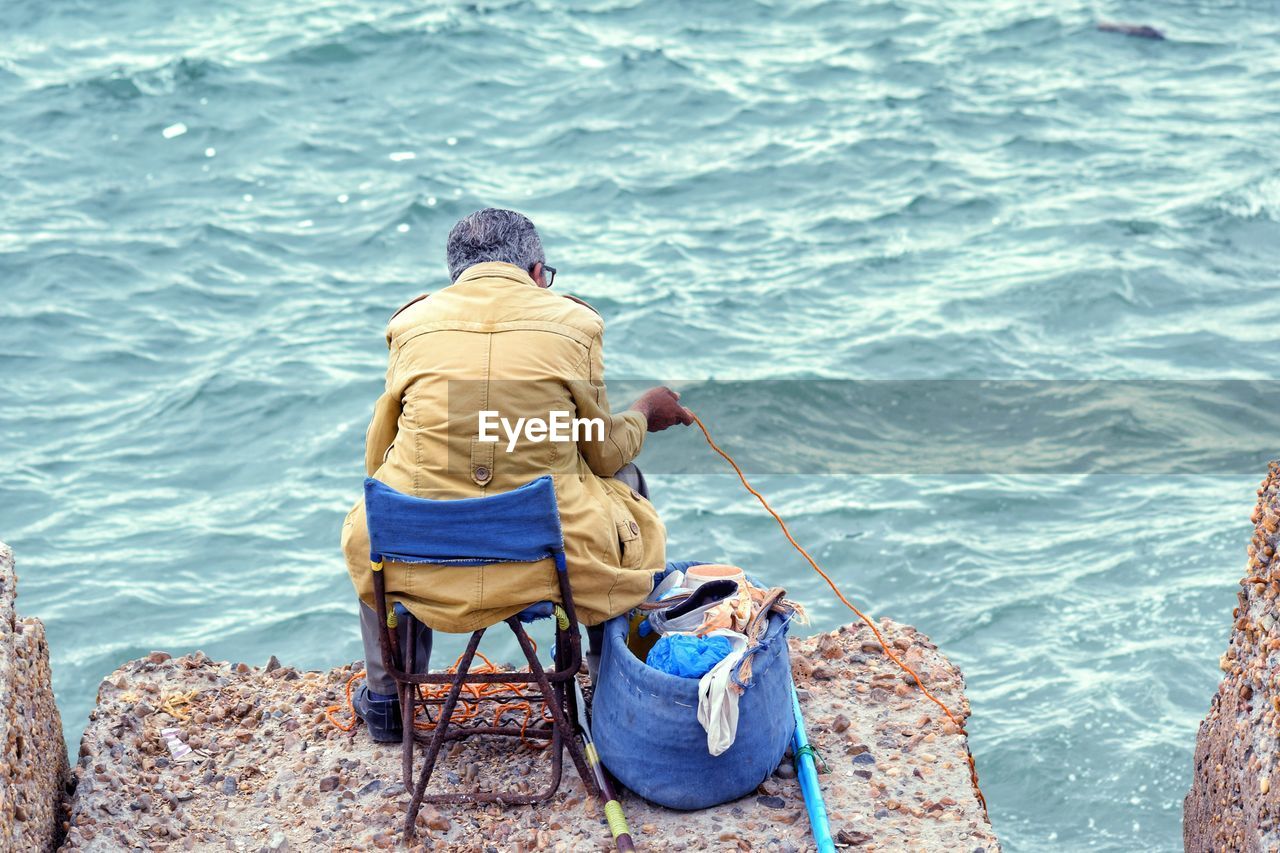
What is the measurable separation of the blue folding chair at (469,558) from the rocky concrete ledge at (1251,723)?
6.23 ft

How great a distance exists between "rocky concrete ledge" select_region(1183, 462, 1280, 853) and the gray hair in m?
2.38

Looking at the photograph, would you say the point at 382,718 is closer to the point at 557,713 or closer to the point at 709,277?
the point at 557,713

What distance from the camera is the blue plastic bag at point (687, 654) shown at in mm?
4324

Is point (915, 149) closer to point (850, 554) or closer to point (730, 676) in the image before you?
point (850, 554)

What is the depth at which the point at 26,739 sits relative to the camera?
4242 millimetres

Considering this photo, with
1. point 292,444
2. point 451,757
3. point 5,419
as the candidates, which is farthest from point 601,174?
point 451,757

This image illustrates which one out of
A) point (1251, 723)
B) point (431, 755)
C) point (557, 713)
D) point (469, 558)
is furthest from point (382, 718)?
point (1251, 723)

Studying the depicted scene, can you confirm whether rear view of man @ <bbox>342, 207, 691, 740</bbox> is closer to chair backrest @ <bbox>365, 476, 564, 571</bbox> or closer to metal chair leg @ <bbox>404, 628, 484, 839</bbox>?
chair backrest @ <bbox>365, 476, 564, 571</bbox>

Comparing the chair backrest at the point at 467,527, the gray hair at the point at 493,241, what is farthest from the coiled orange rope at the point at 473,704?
the gray hair at the point at 493,241

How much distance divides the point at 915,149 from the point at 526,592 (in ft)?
34.7

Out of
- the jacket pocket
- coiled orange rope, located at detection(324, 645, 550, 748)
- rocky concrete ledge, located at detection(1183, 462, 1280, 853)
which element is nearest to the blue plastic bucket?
the jacket pocket

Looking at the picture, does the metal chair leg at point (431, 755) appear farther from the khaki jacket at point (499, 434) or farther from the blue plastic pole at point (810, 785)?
the blue plastic pole at point (810, 785)

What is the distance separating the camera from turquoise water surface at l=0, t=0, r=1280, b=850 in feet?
25.7

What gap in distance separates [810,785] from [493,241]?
1.95m
